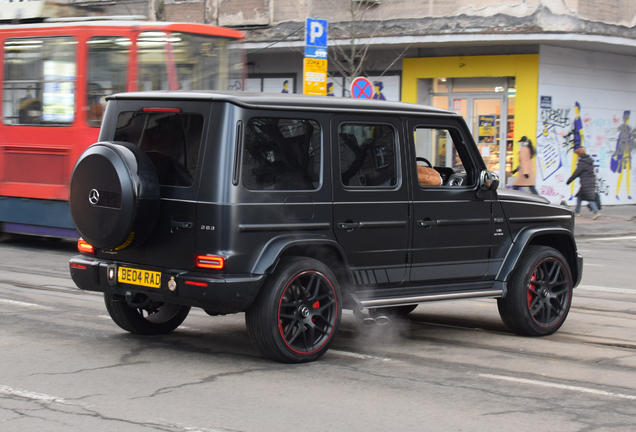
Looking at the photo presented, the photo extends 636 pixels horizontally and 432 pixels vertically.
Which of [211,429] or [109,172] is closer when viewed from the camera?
[211,429]

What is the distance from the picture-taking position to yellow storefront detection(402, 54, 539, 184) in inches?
868

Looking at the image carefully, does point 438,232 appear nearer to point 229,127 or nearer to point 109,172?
point 229,127

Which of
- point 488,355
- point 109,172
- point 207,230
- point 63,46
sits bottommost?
point 488,355

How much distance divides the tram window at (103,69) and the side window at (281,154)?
7104 millimetres

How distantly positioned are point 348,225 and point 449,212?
994 mm

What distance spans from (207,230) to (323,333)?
1123 millimetres

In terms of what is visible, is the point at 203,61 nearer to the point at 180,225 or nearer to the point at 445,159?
the point at 445,159

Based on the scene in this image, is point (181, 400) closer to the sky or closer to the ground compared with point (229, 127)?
closer to the ground

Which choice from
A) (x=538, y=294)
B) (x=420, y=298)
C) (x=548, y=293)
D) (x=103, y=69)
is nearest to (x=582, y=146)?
(x=103, y=69)

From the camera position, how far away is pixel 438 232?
21.7 ft

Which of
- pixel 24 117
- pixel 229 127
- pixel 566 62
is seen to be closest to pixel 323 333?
pixel 229 127

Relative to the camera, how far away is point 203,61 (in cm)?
1321

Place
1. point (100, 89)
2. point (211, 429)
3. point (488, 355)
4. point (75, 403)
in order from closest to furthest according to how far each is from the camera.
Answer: point (211, 429), point (75, 403), point (488, 355), point (100, 89)

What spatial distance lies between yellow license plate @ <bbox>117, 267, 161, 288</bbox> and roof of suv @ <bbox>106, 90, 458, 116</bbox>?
1231 millimetres
